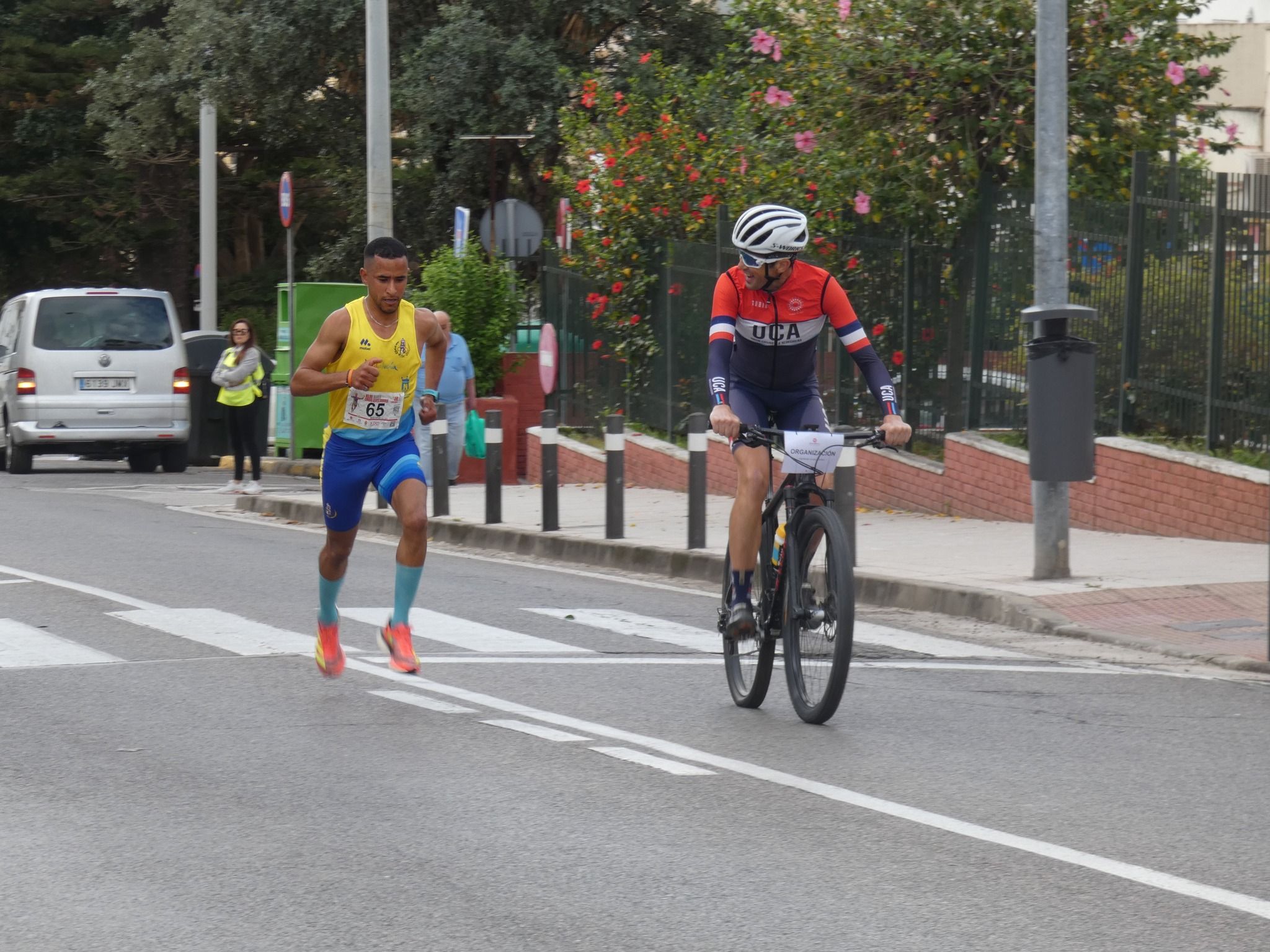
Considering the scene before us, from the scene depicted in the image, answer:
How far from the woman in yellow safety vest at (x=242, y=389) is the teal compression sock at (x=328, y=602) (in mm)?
11187

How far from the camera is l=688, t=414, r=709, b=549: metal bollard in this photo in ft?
44.7

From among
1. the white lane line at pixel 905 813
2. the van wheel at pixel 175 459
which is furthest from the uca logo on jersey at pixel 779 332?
the van wheel at pixel 175 459

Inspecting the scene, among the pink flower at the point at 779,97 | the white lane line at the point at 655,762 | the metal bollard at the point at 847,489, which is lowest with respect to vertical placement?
the white lane line at the point at 655,762

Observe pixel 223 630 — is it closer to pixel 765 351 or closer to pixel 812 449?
pixel 765 351

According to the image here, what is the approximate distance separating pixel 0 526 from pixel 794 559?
1024 centimetres

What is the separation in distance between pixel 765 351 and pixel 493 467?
8.38 metres

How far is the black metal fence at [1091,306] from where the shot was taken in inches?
533

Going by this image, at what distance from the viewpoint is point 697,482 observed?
13836 mm

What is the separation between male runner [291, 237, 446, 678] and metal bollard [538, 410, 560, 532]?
6591mm

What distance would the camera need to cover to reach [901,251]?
56.0 feet

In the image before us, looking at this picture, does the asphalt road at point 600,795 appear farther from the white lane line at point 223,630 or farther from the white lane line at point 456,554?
the white lane line at point 456,554

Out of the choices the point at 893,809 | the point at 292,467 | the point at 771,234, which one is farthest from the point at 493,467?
the point at 893,809

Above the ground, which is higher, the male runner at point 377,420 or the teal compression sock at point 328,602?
the male runner at point 377,420

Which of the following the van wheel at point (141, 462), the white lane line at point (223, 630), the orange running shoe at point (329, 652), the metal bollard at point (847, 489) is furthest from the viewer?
the van wheel at point (141, 462)
